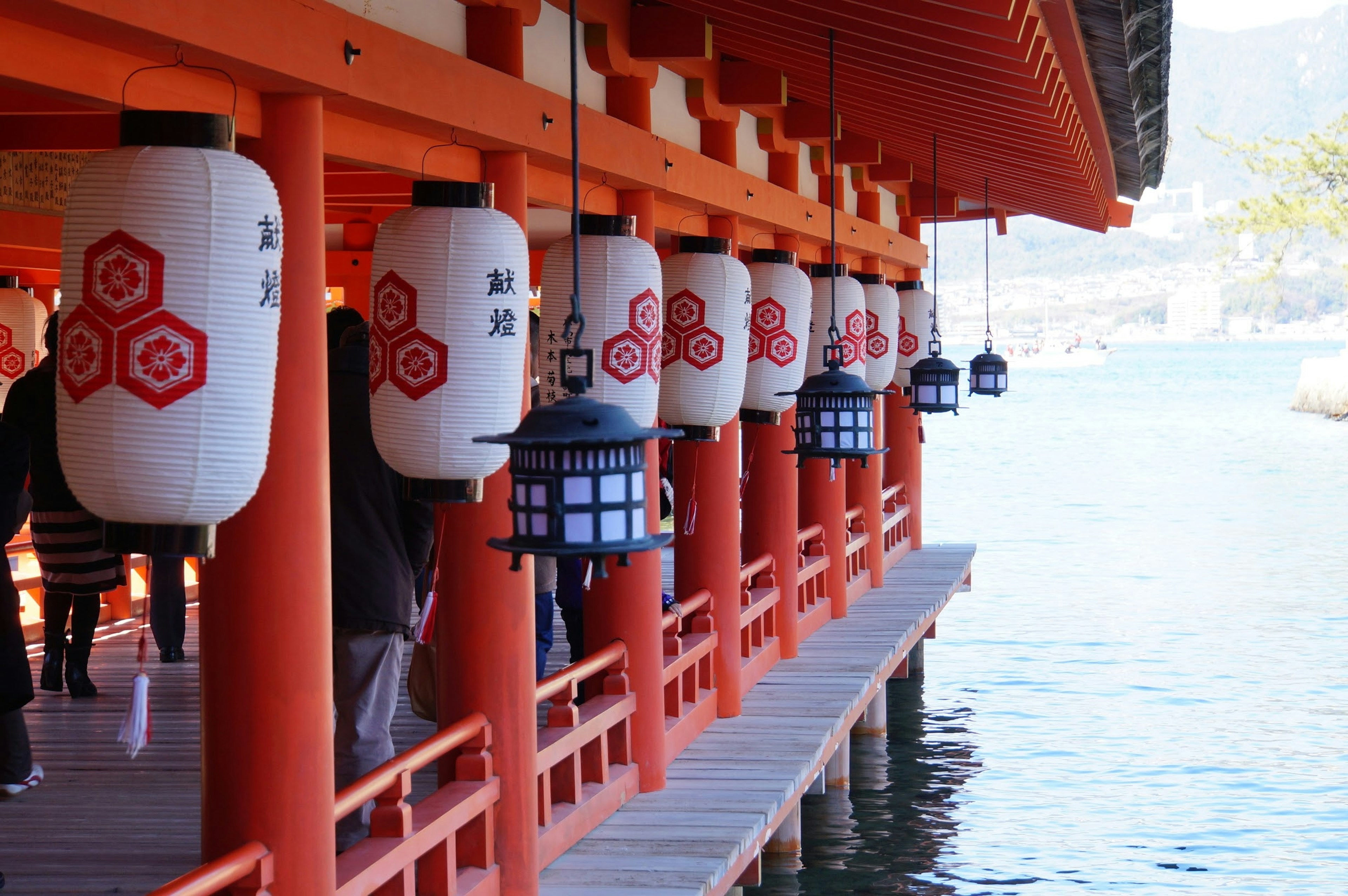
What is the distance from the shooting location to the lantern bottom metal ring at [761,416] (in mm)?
7812

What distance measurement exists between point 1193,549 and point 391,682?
24.0 m

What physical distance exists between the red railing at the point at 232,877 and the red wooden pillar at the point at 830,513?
287 inches

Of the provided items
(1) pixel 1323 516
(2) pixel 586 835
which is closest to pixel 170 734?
(2) pixel 586 835

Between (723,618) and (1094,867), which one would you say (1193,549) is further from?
(723,618)

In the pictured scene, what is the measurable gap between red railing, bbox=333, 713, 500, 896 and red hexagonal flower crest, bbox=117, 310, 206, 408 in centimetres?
120

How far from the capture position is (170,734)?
21.8ft

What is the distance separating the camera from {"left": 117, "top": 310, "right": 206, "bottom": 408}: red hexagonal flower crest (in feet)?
9.20

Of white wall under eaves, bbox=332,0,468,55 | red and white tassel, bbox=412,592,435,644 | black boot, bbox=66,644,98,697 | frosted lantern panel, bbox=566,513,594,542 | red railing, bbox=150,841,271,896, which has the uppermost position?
white wall under eaves, bbox=332,0,468,55

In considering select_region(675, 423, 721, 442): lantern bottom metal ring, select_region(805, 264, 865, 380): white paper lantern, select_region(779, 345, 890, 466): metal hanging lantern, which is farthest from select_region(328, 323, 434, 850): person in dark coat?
select_region(805, 264, 865, 380): white paper lantern

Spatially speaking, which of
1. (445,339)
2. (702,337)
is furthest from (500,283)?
(702,337)

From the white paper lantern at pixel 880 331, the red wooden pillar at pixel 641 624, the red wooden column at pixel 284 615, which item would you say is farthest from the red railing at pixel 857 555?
the red wooden column at pixel 284 615

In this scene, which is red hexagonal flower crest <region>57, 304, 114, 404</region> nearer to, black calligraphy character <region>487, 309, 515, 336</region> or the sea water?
black calligraphy character <region>487, 309, 515, 336</region>

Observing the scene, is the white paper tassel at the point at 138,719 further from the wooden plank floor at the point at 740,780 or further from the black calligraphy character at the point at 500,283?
the wooden plank floor at the point at 740,780

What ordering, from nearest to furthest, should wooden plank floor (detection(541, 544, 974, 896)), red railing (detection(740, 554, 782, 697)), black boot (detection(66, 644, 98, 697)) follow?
wooden plank floor (detection(541, 544, 974, 896)) → black boot (detection(66, 644, 98, 697)) → red railing (detection(740, 554, 782, 697))
